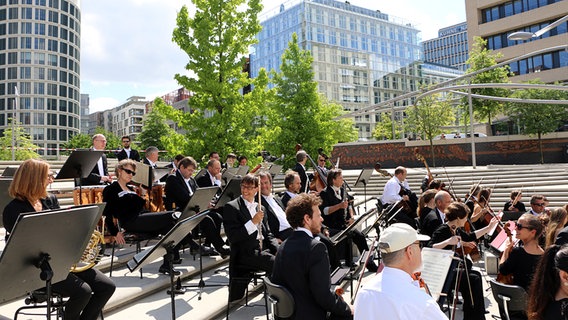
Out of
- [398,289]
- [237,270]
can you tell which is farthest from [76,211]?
[237,270]

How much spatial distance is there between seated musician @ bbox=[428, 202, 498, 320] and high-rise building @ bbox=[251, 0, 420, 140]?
3067 inches

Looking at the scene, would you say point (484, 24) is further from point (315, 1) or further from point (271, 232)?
point (271, 232)

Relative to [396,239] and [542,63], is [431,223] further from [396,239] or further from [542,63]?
[542,63]

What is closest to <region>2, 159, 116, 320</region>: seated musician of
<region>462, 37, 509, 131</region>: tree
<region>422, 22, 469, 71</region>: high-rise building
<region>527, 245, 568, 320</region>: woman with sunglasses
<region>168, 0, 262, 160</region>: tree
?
<region>527, 245, 568, 320</region>: woman with sunglasses

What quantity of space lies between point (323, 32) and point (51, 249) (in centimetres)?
8789

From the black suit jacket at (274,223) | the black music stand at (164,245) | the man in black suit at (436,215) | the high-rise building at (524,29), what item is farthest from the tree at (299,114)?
the high-rise building at (524,29)

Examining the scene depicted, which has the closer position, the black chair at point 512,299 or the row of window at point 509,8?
the black chair at point 512,299

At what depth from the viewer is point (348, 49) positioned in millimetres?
89750

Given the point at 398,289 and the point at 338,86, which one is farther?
the point at 338,86

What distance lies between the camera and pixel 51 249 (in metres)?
3.21

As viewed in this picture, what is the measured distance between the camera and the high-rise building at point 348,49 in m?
84.9

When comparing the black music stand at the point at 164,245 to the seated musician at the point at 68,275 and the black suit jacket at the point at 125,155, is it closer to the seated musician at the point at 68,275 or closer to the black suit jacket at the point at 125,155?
the seated musician at the point at 68,275

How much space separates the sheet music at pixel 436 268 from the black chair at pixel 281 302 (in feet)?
4.38

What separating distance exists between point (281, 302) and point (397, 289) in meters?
1.50
